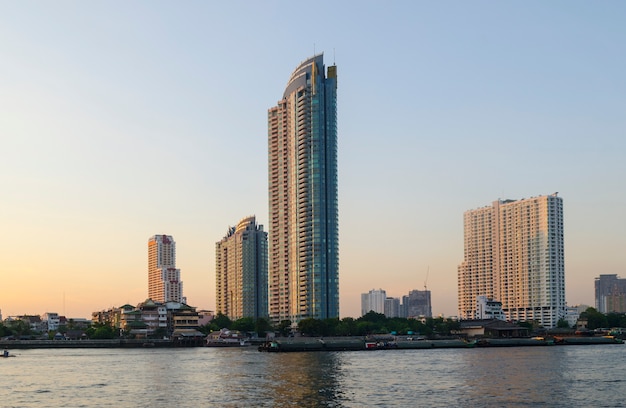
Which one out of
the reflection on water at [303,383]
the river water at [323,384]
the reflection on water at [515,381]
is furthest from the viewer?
the reflection on water at [515,381]

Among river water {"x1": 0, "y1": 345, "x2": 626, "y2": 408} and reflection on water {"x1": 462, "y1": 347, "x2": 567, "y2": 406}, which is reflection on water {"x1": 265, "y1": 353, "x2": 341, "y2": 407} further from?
reflection on water {"x1": 462, "y1": 347, "x2": 567, "y2": 406}

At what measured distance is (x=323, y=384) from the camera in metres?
100

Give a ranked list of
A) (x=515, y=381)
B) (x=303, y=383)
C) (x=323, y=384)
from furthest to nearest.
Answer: (x=515, y=381) < (x=303, y=383) < (x=323, y=384)

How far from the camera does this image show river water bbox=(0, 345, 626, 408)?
273ft

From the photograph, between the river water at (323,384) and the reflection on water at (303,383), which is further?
the river water at (323,384)

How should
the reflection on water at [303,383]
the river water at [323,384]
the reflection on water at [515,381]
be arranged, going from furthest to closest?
the reflection on water at [515,381]
the river water at [323,384]
the reflection on water at [303,383]

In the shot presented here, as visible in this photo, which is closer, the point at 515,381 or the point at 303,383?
the point at 303,383

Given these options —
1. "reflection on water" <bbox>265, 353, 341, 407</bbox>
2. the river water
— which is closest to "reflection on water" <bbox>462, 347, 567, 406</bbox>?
the river water

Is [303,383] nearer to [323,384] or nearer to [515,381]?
[323,384]

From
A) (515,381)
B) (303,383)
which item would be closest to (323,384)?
(303,383)

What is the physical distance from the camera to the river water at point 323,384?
83.3 metres

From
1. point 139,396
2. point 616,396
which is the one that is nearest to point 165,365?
point 139,396

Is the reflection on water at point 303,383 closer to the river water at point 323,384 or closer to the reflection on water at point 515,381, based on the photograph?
the river water at point 323,384

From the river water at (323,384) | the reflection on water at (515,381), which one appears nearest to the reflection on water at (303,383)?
the river water at (323,384)
